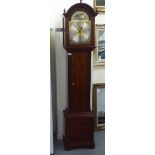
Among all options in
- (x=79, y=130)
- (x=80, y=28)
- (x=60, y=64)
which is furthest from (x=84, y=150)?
(x=80, y=28)

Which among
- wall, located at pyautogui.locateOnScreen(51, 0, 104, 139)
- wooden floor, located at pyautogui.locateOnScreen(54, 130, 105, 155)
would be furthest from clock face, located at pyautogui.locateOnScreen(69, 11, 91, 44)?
wooden floor, located at pyautogui.locateOnScreen(54, 130, 105, 155)

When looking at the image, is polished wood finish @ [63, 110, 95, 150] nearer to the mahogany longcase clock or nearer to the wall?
the mahogany longcase clock

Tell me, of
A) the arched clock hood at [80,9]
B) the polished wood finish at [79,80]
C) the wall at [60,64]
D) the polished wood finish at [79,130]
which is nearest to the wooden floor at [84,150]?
the polished wood finish at [79,130]

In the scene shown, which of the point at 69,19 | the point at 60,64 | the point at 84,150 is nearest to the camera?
the point at 69,19

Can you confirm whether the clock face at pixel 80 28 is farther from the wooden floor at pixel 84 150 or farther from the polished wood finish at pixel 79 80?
the wooden floor at pixel 84 150

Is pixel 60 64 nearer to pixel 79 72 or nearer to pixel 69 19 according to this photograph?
pixel 79 72

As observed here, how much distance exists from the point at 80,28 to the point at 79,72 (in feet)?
1.58

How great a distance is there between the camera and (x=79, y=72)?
106 inches
